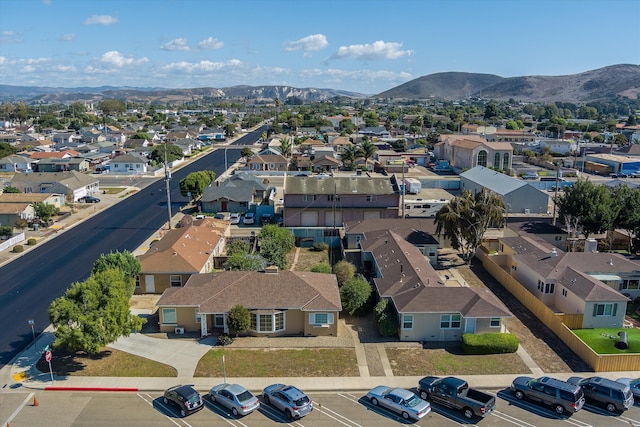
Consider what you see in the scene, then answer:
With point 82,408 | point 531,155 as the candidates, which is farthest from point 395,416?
point 531,155

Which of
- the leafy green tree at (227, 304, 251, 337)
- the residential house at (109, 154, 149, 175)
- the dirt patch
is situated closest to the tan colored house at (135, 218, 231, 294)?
the leafy green tree at (227, 304, 251, 337)

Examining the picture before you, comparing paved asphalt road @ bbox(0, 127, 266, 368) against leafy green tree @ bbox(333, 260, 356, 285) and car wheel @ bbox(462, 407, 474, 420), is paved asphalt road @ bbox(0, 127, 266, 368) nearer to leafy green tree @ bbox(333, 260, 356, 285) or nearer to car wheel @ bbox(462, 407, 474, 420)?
leafy green tree @ bbox(333, 260, 356, 285)

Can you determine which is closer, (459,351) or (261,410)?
(261,410)

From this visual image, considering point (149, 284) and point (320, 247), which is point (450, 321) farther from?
point (149, 284)

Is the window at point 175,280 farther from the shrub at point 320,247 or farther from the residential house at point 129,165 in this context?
the residential house at point 129,165

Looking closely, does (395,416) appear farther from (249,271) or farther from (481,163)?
(481,163)
